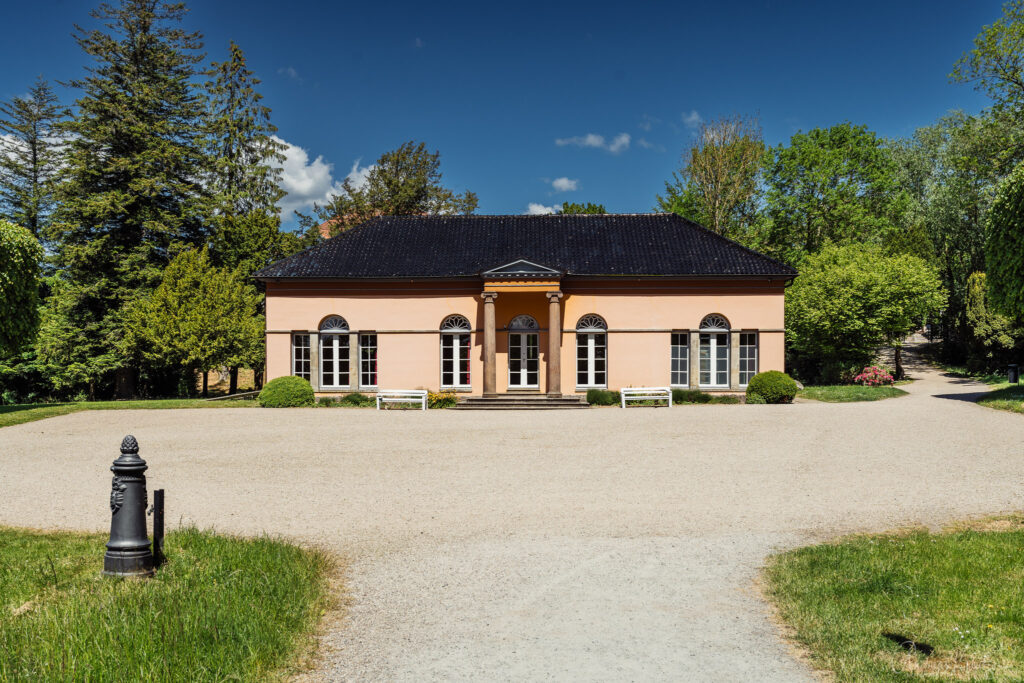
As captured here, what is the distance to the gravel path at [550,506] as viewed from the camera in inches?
172

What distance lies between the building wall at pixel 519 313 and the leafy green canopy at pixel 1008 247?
259 inches

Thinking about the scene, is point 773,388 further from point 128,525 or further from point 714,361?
point 128,525

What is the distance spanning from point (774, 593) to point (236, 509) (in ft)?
20.2

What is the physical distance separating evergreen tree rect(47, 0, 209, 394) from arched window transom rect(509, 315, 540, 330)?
16.1 metres

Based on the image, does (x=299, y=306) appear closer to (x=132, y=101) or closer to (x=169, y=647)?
(x=132, y=101)

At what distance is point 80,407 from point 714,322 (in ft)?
71.4

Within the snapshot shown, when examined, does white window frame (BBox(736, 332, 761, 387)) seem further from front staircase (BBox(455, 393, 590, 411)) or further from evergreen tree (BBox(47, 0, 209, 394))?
evergreen tree (BBox(47, 0, 209, 394))

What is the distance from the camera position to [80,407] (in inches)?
834

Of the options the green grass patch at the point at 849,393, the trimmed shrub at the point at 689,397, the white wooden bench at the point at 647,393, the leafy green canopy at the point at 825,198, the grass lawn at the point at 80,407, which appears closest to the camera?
the grass lawn at the point at 80,407

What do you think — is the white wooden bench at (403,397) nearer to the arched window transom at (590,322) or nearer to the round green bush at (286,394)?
the round green bush at (286,394)

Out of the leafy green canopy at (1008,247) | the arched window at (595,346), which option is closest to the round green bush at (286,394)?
the arched window at (595,346)

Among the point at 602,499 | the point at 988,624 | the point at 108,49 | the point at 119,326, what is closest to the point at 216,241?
the point at 119,326

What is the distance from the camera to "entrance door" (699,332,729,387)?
25.1 meters

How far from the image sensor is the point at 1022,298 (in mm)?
18984
